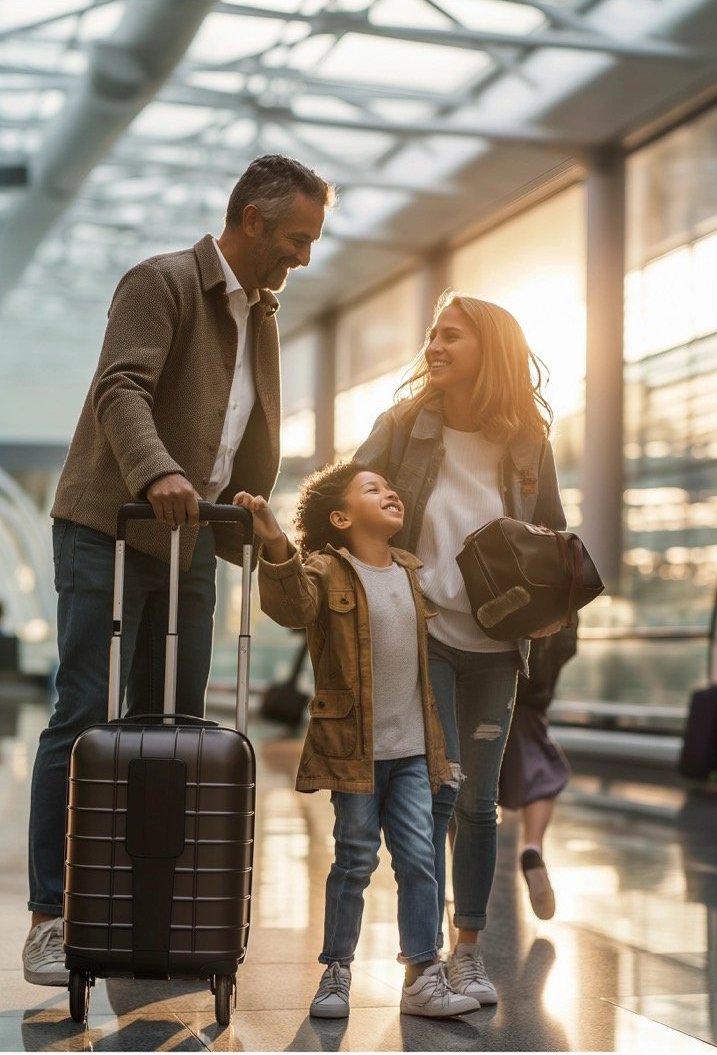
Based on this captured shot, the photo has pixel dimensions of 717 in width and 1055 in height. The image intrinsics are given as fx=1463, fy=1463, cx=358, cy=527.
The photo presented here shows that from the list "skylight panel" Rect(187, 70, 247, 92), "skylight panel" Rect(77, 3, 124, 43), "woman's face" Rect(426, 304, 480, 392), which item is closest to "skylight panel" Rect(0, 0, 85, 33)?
"skylight panel" Rect(77, 3, 124, 43)

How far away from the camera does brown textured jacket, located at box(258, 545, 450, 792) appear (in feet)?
11.3

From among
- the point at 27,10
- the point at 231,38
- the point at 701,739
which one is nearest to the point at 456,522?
the point at 701,739

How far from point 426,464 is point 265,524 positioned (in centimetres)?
72

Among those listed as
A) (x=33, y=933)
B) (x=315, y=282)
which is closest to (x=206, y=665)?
(x=33, y=933)

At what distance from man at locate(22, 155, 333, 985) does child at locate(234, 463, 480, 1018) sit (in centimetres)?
35

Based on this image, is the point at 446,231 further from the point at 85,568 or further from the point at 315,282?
the point at 85,568

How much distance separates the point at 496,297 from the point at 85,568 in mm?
17238

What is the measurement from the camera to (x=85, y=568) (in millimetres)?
3625

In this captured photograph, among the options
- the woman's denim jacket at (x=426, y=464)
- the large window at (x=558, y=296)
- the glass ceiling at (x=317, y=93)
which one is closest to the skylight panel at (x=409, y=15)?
the glass ceiling at (x=317, y=93)

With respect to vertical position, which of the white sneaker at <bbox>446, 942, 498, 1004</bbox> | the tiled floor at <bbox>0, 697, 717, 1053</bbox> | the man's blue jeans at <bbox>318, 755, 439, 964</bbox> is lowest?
the tiled floor at <bbox>0, 697, 717, 1053</bbox>

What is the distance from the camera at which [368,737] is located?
11.5ft

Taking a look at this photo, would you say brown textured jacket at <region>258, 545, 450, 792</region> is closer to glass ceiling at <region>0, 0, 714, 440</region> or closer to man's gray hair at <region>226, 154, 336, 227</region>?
man's gray hair at <region>226, 154, 336, 227</region>

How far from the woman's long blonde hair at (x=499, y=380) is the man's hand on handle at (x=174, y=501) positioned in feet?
3.09

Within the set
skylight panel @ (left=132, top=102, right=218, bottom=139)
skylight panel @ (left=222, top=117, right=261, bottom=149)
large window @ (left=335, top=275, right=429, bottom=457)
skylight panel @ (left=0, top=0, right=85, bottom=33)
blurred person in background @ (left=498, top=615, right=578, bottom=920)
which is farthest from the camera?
large window @ (left=335, top=275, right=429, bottom=457)
